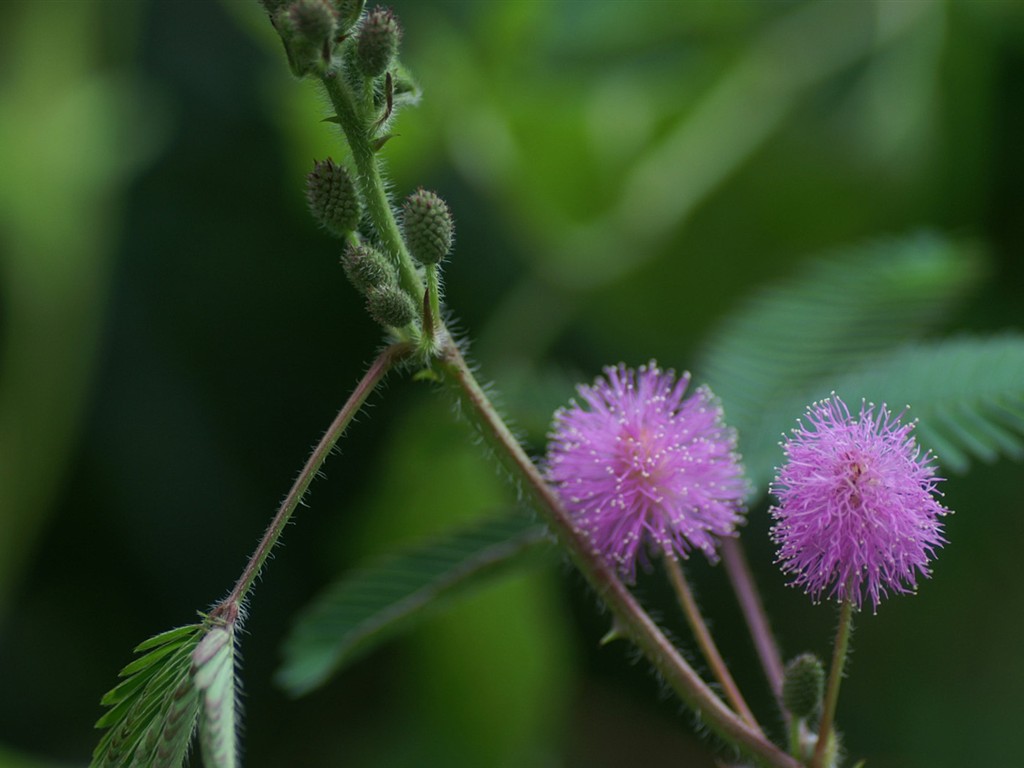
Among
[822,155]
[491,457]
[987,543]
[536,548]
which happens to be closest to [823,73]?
[822,155]

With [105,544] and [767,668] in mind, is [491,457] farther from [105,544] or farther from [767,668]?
[105,544]

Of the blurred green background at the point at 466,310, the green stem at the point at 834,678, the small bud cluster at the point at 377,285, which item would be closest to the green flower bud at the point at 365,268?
the small bud cluster at the point at 377,285

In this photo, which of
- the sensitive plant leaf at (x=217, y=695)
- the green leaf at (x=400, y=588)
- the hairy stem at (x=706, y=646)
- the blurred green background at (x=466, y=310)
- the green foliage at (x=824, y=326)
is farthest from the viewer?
the blurred green background at (x=466, y=310)

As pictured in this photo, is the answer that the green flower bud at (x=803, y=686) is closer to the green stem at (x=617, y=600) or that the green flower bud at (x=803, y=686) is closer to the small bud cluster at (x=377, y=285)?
the green stem at (x=617, y=600)

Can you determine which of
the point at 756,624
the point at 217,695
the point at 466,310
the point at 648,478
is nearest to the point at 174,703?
the point at 217,695

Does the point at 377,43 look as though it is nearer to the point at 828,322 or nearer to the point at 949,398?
the point at 949,398

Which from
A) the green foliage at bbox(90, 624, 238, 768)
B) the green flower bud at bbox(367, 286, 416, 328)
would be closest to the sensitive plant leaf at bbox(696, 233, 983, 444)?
the green flower bud at bbox(367, 286, 416, 328)
